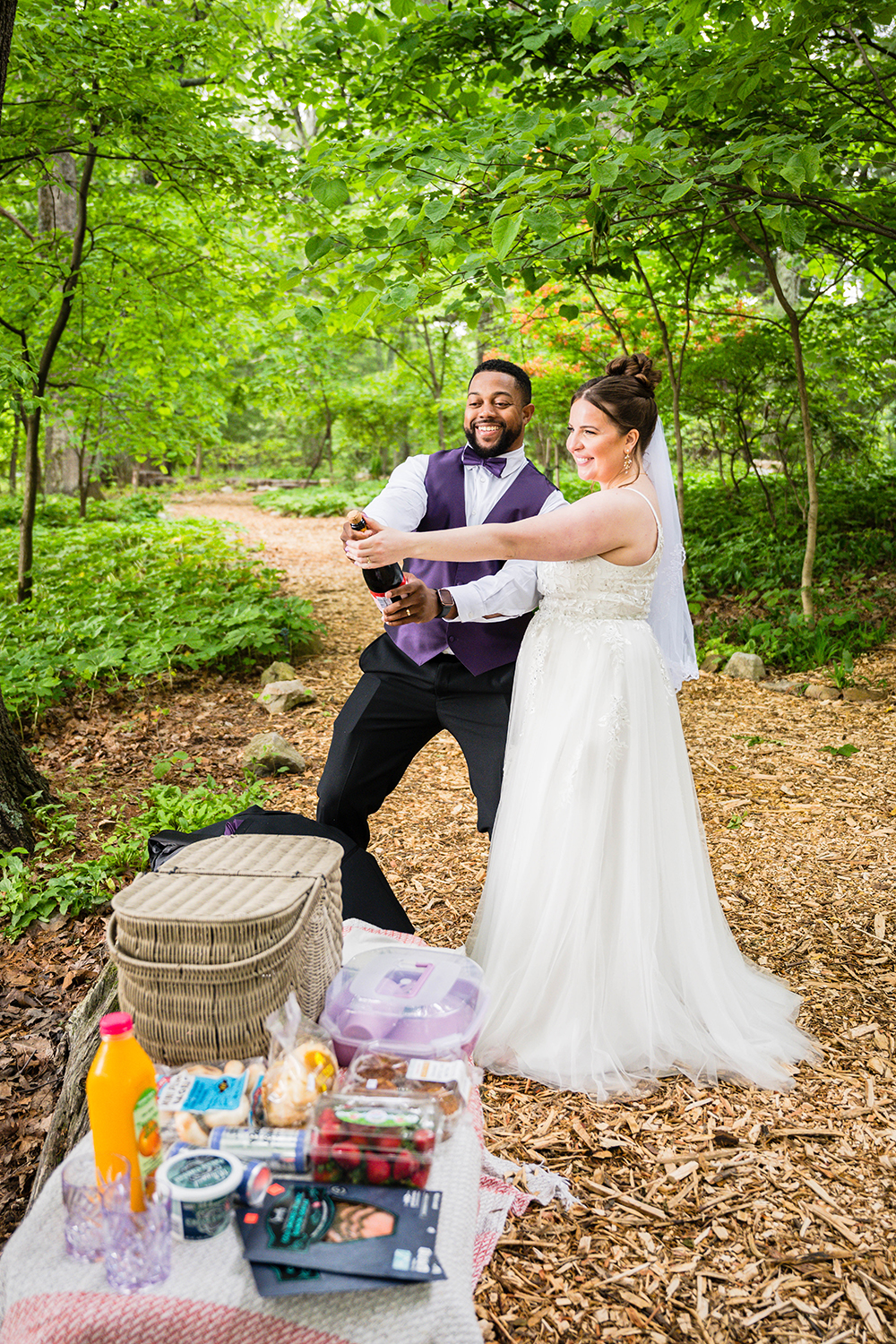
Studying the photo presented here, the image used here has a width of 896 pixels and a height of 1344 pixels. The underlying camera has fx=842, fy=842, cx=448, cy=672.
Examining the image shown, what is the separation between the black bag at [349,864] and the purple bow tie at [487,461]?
1.48 metres

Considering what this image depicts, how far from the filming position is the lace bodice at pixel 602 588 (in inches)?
108

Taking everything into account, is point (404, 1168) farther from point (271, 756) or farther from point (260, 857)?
point (271, 756)

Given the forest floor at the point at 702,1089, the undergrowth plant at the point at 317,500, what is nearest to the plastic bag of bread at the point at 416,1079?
the forest floor at the point at 702,1089

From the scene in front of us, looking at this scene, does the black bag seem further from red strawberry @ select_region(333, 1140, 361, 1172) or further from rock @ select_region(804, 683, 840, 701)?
rock @ select_region(804, 683, 840, 701)

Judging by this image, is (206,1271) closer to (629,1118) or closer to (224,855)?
(224,855)

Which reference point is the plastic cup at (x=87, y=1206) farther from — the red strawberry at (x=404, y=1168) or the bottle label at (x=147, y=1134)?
the red strawberry at (x=404, y=1168)

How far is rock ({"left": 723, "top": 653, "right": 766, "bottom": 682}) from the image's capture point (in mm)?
6785

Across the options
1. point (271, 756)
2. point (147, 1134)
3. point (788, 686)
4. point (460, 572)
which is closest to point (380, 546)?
point (460, 572)

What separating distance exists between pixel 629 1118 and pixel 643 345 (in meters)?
8.00

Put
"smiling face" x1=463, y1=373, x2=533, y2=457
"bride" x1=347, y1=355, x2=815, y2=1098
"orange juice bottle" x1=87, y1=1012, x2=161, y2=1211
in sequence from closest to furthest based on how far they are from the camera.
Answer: "orange juice bottle" x1=87, y1=1012, x2=161, y2=1211 < "bride" x1=347, y1=355, x2=815, y2=1098 < "smiling face" x1=463, y1=373, x2=533, y2=457

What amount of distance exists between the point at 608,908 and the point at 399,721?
1047 mm

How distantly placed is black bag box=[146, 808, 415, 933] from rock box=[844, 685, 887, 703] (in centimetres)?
431

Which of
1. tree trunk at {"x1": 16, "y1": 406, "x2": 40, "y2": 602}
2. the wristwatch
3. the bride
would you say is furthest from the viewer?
tree trunk at {"x1": 16, "y1": 406, "x2": 40, "y2": 602}

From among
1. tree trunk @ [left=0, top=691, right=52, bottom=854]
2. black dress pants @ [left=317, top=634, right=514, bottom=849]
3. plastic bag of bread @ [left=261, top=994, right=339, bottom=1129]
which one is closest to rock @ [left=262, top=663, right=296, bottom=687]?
tree trunk @ [left=0, top=691, right=52, bottom=854]
